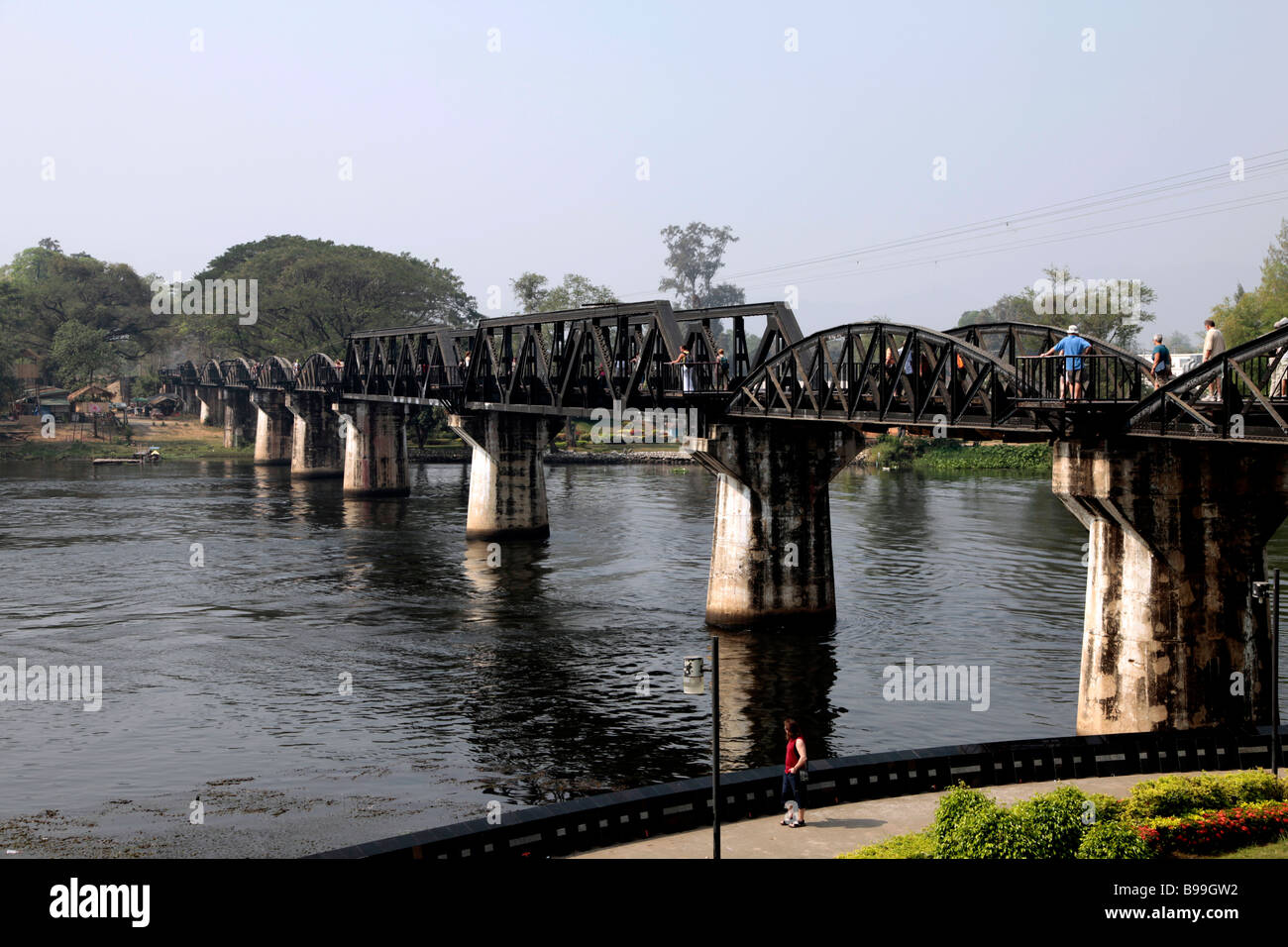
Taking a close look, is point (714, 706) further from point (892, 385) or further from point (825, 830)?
point (892, 385)

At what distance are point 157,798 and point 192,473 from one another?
112900 millimetres

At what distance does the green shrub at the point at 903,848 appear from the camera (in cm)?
1908

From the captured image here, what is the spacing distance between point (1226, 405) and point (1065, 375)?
164 inches

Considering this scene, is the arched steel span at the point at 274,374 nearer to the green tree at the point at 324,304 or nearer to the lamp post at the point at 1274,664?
the green tree at the point at 324,304

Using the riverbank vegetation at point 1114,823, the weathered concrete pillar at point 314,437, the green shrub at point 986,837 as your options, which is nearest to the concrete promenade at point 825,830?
the riverbank vegetation at point 1114,823

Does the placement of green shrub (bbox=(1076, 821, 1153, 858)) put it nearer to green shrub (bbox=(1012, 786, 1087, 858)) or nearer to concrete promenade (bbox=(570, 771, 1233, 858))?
green shrub (bbox=(1012, 786, 1087, 858))

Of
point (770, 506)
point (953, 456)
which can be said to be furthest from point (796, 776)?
point (953, 456)

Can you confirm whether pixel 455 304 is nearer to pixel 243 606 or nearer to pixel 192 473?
pixel 192 473

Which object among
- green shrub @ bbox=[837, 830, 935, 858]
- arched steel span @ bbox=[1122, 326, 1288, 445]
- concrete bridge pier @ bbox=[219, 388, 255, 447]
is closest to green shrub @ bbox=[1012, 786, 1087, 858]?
green shrub @ bbox=[837, 830, 935, 858]

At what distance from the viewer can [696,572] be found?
6738 cm

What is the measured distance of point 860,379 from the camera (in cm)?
4147

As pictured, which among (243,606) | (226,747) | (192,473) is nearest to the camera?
(226,747)
